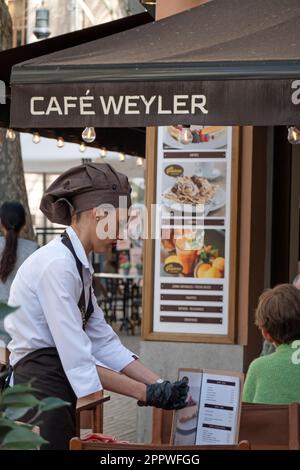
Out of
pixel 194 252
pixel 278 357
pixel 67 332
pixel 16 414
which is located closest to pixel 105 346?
pixel 67 332

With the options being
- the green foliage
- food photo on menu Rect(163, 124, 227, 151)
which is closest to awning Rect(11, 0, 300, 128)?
food photo on menu Rect(163, 124, 227, 151)

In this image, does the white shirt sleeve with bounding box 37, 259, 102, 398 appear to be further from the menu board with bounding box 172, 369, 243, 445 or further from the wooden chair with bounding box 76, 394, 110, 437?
the menu board with bounding box 172, 369, 243, 445

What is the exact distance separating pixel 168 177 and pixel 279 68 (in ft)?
9.86

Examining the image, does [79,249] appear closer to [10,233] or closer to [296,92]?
[296,92]

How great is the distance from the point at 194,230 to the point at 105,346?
11.9 feet

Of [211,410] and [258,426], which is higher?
[211,410]

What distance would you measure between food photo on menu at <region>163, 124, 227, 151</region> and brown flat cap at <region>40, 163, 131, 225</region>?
12.2 feet

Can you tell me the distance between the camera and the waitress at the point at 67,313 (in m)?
3.46

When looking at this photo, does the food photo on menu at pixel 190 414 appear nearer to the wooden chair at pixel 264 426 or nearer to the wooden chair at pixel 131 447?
the wooden chair at pixel 131 447

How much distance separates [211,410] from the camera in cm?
331

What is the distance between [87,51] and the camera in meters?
5.21

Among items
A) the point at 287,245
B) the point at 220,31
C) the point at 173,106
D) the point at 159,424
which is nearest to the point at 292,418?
the point at 159,424
